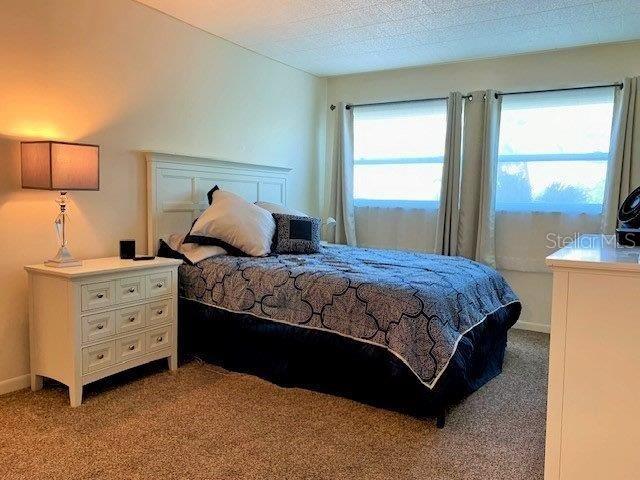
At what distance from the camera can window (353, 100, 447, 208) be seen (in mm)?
4727

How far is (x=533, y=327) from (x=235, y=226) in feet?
9.06

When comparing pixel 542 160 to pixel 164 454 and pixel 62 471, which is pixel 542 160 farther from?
pixel 62 471

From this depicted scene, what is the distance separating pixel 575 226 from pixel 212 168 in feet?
9.95

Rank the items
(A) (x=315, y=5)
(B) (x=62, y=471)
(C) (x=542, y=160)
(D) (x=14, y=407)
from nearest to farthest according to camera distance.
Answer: (B) (x=62, y=471), (D) (x=14, y=407), (A) (x=315, y=5), (C) (x=542, y=160)

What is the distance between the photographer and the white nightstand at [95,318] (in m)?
2.58

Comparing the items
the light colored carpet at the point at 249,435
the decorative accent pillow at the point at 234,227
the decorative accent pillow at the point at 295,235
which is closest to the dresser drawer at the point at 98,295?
the light colored carpet at the point at 249,435

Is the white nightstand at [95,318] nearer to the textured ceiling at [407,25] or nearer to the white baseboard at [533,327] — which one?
the textured ceiling at [407,25]

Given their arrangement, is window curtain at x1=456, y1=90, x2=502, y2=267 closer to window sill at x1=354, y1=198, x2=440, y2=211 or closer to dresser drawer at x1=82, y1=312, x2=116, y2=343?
window sill at x1=354, y1=198, x2=440, y2=211

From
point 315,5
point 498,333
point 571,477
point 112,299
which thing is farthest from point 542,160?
point 112,299

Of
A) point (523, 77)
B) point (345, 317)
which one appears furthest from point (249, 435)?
point (523, 77)

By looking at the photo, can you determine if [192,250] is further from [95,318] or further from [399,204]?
[399,204]

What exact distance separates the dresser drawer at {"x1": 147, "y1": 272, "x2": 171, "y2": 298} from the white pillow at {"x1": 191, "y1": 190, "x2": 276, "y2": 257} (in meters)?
0.49

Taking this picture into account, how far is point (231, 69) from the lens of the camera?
4168 mm

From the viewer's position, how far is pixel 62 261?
2.73 meters
